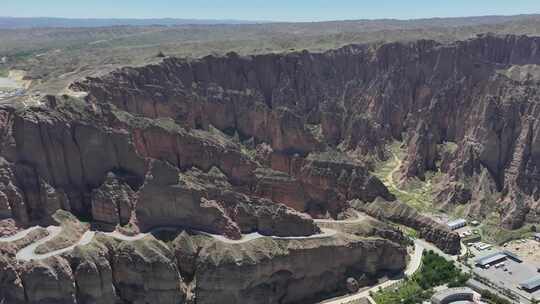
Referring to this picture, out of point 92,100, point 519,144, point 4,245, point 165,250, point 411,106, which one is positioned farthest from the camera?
point 411,106

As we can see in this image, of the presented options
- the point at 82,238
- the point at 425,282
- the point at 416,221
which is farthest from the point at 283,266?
the point at 416,221

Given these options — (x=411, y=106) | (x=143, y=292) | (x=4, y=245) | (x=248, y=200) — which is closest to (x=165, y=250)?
(x=143, y=292)

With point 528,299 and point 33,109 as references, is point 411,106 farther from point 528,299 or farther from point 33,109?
point 33,109

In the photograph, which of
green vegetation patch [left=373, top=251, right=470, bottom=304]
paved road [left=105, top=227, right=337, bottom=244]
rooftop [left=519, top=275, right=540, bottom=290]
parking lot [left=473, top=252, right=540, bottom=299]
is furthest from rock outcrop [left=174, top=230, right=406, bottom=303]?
rooftop [left=519, top=275, right=540, bottom=290]

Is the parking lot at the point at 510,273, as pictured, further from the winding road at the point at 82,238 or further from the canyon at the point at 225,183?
the winding road at the point at 82,238

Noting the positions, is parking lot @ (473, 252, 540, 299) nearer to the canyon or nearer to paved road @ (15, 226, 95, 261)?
the canyon
